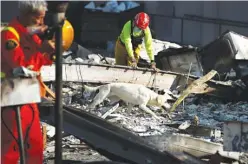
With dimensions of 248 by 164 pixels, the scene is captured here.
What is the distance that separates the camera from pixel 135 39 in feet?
35.4

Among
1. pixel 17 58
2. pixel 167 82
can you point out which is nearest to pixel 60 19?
pixel 17 58

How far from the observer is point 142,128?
26.6 ft

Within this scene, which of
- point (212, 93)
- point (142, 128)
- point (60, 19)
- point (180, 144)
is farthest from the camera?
point (212, 93)

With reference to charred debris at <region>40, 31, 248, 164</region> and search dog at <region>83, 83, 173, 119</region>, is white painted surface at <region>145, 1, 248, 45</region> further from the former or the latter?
search dog at <region>83, 83, 173, 119</region>

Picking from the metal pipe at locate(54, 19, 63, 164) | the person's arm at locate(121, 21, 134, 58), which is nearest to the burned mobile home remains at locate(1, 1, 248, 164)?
the person's arm at locate(121, 21, 134, 58)

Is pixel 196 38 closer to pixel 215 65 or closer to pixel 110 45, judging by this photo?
pixel 110 45

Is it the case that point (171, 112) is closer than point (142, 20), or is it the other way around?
point (171, 112)

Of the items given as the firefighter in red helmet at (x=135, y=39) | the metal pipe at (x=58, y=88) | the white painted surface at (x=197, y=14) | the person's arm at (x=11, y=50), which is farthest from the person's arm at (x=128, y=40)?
the metal pipe at (x=58, y=88)

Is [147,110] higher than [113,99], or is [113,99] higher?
[113,99]

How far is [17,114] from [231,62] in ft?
26.5

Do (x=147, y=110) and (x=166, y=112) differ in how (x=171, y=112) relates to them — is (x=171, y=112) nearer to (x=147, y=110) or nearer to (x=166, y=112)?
(x=166, y=112)

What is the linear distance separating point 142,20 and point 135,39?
0.55 m

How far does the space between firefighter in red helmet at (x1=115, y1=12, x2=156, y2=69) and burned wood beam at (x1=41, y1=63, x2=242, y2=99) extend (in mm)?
234

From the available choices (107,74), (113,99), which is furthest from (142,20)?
(113,99)
